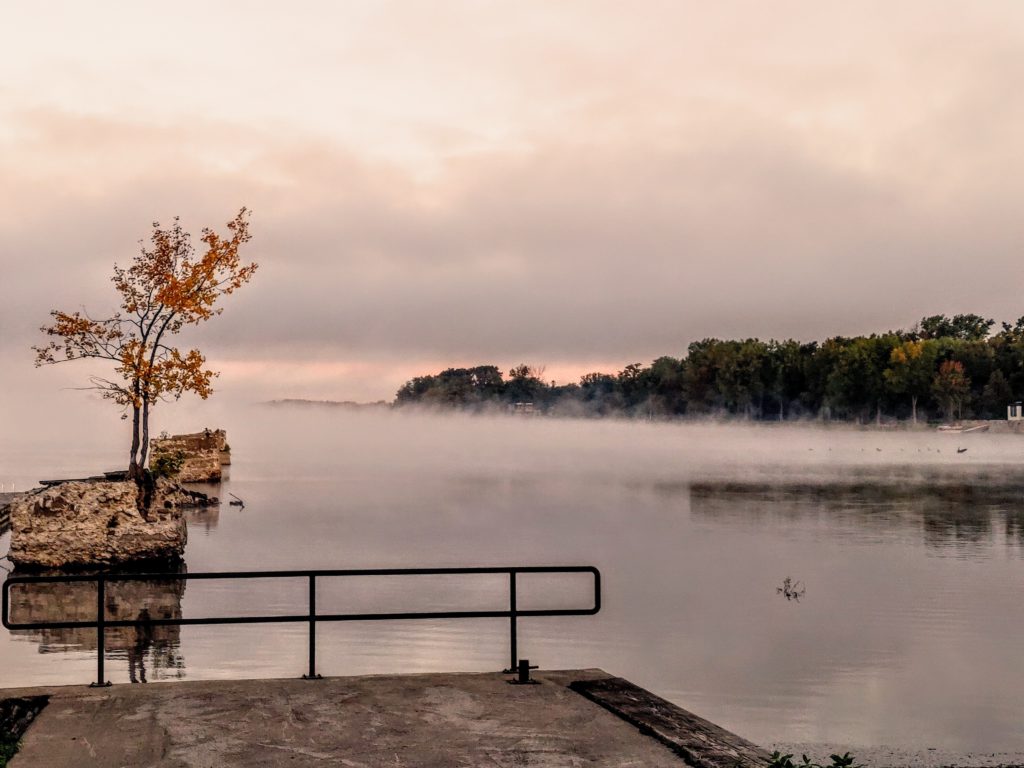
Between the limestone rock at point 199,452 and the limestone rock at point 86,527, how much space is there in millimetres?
27935


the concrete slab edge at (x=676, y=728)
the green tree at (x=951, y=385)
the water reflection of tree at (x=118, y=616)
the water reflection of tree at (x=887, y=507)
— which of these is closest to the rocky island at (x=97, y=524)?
the water reflection of tree at (x=118, y=616)

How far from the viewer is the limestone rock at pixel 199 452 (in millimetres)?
56781

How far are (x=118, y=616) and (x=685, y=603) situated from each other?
12.9 m

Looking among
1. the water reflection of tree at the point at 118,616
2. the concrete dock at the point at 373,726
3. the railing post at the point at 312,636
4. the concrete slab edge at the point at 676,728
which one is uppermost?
the railing post at the point at 312,636

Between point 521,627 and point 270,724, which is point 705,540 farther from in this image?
point 270,724

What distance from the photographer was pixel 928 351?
606ft

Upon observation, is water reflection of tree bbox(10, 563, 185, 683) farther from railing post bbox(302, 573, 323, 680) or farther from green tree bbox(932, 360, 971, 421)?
green tree bbox(932, 360, 971, 421)

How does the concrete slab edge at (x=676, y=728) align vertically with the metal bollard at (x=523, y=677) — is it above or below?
below

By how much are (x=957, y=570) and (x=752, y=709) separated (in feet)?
63.9

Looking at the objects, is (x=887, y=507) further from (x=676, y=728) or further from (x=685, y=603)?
(x=676, y=728)

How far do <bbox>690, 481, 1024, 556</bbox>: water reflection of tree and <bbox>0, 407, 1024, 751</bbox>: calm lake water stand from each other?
25 cm

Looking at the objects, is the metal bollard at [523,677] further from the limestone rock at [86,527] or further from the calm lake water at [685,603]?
the limestone rock at [86,527]

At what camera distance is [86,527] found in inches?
1024

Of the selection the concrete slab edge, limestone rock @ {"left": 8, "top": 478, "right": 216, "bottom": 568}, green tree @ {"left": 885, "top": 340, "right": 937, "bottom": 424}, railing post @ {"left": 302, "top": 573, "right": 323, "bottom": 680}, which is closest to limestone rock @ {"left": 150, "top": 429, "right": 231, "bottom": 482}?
limestone rock @ {"left": 8, "top": 478, "right": 216, "bottom": 568}
